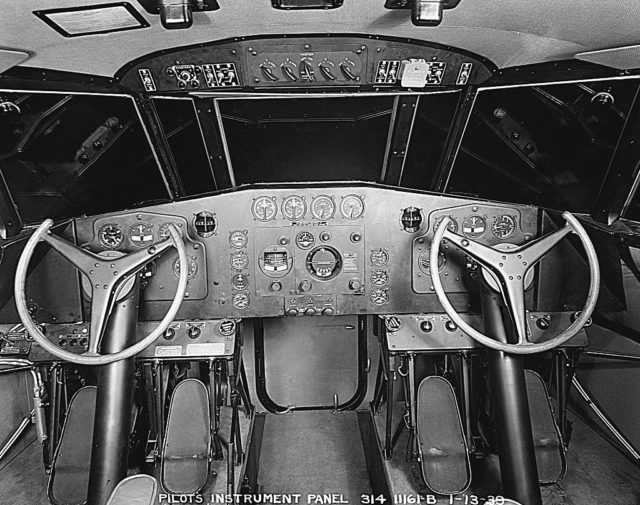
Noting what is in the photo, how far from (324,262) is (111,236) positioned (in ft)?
3.29

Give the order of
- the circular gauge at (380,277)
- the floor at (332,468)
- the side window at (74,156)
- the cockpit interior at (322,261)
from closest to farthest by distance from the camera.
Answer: the cockpit interior at (322,261), the floor at (332,468), the circular gauge at (380,277), the side window at (74,156)

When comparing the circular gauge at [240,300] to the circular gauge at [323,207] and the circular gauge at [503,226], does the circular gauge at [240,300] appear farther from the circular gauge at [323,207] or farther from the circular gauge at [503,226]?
the circular gauge at [503,226]

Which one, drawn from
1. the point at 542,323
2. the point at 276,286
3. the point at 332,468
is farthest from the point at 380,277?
the point at 332,468

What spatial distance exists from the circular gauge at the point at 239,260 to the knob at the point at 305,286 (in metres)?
0.28

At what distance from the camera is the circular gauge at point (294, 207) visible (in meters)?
2.75

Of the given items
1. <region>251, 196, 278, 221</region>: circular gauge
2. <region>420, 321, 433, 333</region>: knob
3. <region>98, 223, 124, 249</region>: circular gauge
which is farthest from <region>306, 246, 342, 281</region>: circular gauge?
<region>98, 223, 124, 249</region>: circular gauge

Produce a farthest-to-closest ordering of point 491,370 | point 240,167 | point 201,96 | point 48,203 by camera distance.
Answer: point 240,167 → point 48,203 → point 201,96 → point 491,370

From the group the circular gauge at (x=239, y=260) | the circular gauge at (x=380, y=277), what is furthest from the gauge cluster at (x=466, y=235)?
the circular gauge at (x=239, y=260)

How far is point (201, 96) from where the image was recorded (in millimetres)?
3123

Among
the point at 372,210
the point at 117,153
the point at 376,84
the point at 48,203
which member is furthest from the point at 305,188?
the point at 48,203

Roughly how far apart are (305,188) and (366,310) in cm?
66

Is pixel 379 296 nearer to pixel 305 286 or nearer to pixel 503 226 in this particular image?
pixel 305 286

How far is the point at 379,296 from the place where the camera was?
112 inches

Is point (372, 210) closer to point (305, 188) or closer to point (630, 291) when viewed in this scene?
point (305, 188)
